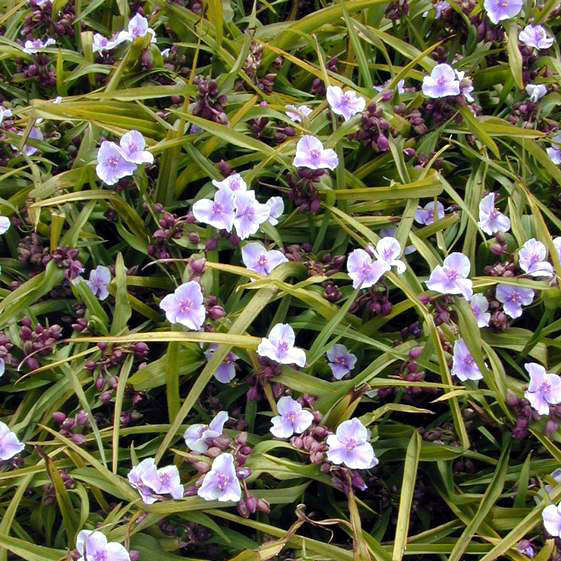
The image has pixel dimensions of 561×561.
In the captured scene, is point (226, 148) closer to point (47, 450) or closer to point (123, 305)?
point (123, 305)

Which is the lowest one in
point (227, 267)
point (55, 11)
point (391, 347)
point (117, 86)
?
point (391, 347)

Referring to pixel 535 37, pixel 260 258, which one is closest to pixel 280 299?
pixel 260 258

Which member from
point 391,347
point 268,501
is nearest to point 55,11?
point 391,347

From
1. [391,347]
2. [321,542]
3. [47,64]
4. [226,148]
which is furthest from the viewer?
[47,64]

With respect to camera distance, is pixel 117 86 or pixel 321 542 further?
pixel 117 86

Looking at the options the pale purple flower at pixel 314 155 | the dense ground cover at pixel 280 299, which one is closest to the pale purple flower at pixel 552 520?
the dense ground cover at pixel 280 299

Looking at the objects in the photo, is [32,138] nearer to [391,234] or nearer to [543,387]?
[391,234]

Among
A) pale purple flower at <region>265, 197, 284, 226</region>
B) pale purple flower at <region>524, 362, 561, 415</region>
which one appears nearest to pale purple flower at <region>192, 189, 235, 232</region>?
pale purple flower at <region>265, 197, 284, 226</region>
